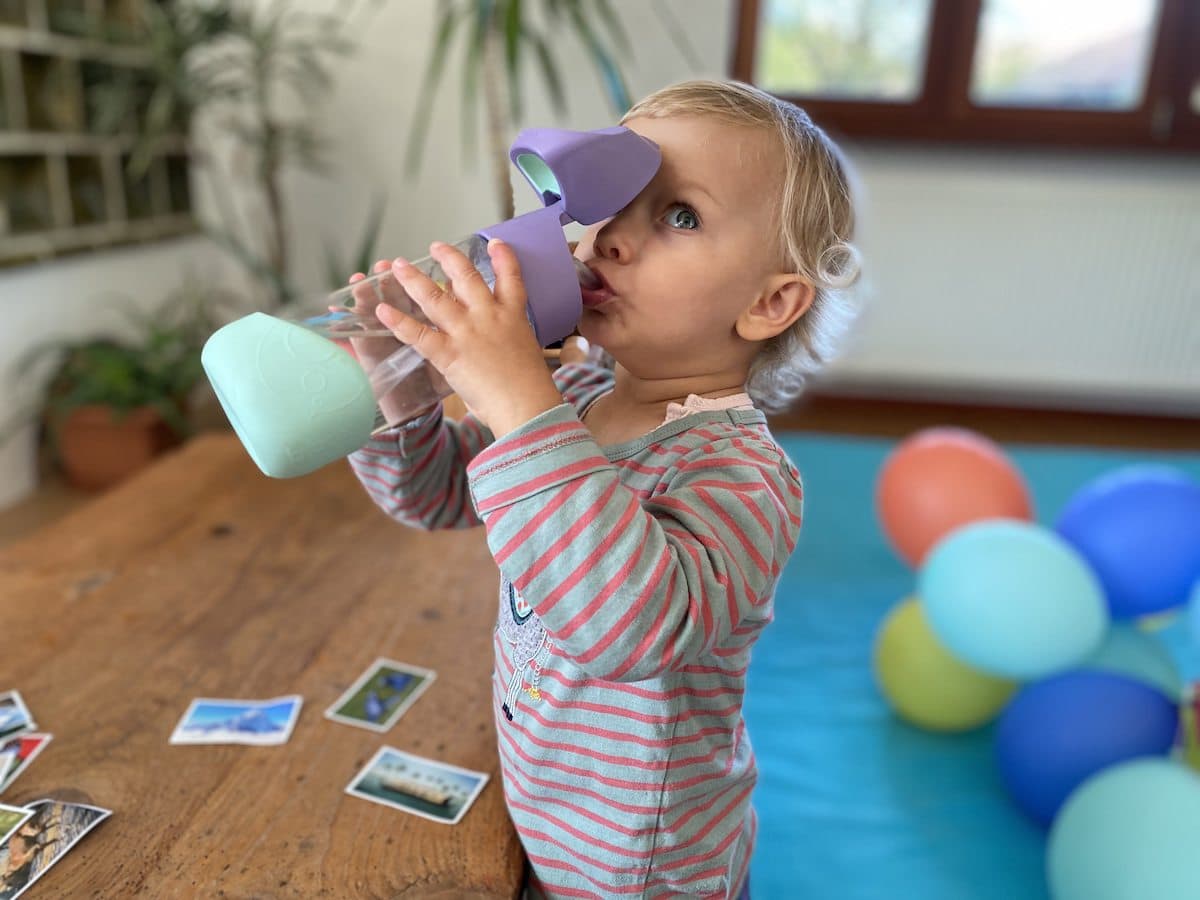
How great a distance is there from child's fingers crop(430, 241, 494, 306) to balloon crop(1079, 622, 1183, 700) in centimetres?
139

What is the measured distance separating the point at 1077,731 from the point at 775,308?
1020 millimetres

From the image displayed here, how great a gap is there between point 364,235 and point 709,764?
10.4 ft

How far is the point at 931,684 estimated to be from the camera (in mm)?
1679

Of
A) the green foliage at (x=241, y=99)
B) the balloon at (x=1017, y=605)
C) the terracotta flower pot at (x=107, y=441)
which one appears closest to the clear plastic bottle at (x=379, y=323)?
the balloon at (x=1017, y=605)

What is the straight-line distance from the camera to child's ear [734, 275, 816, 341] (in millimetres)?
752

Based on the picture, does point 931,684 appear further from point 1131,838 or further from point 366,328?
point 366,328

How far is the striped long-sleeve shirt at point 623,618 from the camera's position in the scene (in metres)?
0.59

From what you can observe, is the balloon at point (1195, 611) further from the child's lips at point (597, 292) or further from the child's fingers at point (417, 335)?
the child's fingers at point (417, 335)

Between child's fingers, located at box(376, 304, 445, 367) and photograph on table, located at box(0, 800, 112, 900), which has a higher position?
child's fingers, located at box(376, 304, 445, 367)

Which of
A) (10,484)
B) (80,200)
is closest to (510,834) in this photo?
(10,484)

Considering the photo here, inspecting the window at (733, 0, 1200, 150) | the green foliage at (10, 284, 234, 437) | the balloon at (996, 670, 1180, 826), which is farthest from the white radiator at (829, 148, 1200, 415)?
the green foliage at (10, 284, 234, 437)

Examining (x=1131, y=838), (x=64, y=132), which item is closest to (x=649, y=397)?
(x=1131, y=838)

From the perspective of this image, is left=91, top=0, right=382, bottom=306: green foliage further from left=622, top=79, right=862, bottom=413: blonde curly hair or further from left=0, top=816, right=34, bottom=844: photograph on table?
left=622, top=79, right=862, bottom=413: blonde curly hair

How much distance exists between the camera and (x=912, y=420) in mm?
3748
